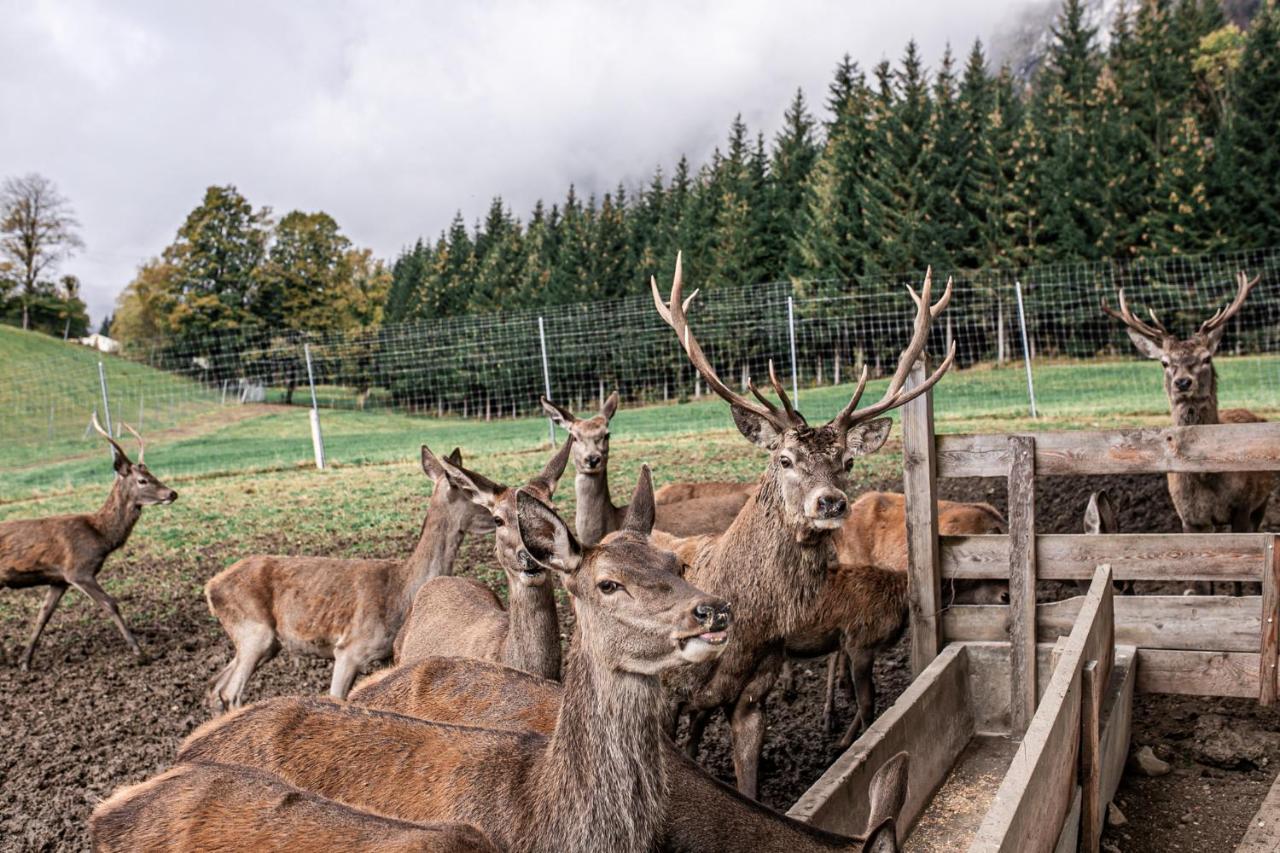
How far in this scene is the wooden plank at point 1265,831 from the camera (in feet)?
12.6

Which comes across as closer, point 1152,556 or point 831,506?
point 831,506

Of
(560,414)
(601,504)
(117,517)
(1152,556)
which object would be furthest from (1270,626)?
(117,517)

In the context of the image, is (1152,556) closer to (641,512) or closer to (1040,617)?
(1040,617)

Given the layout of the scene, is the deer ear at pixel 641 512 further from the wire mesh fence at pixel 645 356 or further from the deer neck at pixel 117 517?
the wire mesh fence at pixel 645 356

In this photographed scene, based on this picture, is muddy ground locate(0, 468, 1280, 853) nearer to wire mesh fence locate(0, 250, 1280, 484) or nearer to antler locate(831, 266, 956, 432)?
antler locate(831, 266, 956, 432)

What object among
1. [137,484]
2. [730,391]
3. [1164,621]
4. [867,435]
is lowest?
[1164,621]

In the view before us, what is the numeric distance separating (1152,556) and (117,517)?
7.99 m

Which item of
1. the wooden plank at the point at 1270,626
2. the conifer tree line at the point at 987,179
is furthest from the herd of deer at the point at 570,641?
the conifer tree line at the point at 987,179

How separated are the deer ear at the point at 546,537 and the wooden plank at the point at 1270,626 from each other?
146 inches

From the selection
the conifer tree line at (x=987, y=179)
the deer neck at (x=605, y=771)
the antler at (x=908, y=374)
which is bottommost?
the deer neck at (x=605, y=771)

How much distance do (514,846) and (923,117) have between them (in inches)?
1407

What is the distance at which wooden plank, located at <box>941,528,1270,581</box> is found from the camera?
203 inches

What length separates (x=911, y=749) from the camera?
4.46 meters

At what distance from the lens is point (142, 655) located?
7535 millimetres
